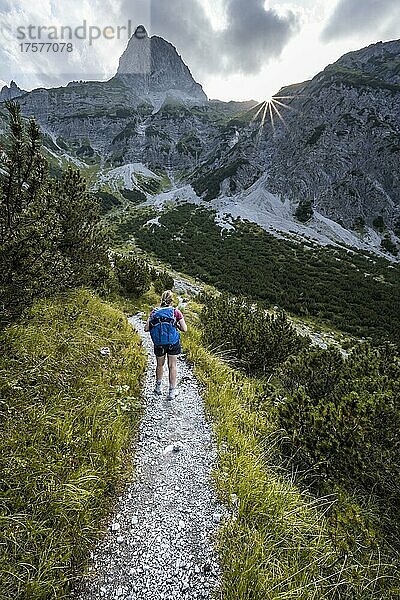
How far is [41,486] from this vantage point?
275cm

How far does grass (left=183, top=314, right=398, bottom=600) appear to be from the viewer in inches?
94.0

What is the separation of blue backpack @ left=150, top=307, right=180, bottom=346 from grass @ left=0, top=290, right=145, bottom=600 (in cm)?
95

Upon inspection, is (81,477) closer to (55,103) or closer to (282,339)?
(282,339)

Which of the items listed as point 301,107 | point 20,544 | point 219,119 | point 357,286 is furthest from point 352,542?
point 219,119

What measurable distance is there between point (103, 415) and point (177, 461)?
3.90ft

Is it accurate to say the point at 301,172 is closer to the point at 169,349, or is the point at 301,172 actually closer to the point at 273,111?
the point at 273,111

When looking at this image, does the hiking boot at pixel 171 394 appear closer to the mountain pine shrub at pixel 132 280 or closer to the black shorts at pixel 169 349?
the black shorts at pixel 169 349

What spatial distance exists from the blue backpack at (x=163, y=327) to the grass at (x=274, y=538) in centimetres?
176

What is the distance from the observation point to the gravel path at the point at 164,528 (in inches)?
94.9

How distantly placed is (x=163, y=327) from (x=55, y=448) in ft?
8.91

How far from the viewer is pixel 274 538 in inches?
112

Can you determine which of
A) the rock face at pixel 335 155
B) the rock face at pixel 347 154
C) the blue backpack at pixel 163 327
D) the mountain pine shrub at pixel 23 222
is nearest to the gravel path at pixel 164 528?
the blue backpack at pixel 163 327

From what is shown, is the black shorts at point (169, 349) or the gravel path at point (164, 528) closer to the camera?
the gravel path at point (164, 528)

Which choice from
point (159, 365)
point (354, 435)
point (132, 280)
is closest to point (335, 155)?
point (132, 280)
